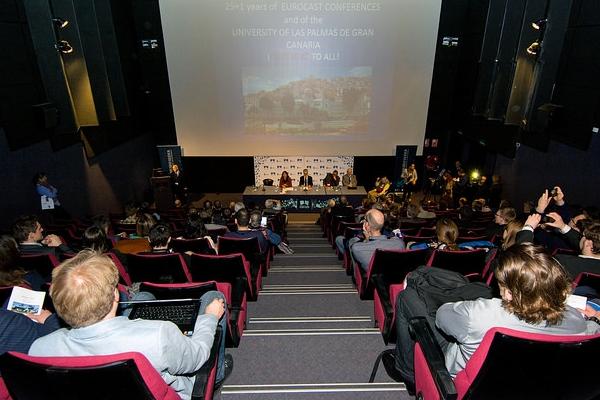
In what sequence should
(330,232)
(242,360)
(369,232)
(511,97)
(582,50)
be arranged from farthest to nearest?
(511,97) < (330,232) < (582,50) < (369,232) < (242,360)

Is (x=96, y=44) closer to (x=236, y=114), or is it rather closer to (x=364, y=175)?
(x=236, y=114)

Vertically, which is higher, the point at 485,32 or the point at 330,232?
the point at 485,32

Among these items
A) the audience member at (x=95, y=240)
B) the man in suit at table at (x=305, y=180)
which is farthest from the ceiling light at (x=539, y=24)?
the audience member at (x=95, y=240)

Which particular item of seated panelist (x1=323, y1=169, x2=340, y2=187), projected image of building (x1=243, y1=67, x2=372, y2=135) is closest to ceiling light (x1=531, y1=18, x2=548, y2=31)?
projected image of building (x1=243, y1=67, x2=372, y2=135)

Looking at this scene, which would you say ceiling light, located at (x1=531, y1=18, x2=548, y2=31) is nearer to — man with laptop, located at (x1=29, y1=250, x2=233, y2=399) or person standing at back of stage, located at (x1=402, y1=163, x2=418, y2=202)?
person standing at back of stage, located at (x1=402, y1=163, x2=418, y2=202)

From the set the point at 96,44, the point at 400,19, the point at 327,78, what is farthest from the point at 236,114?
the point at 400,19

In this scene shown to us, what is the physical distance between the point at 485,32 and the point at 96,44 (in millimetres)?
10487

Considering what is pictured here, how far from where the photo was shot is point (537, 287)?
1.57 metres

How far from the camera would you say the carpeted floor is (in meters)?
2.46

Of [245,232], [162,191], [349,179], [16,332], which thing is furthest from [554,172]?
[162,191]

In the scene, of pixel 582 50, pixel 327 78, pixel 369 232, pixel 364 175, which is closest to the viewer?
pixel 369 232

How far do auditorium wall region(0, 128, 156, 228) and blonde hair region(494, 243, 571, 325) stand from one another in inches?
268

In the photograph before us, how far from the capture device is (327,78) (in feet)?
35.5

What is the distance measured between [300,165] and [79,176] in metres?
6.40
